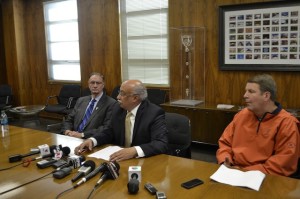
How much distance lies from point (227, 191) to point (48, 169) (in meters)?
1.08

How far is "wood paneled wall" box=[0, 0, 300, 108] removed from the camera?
4.18 m

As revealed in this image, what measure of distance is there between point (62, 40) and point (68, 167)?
4.97m

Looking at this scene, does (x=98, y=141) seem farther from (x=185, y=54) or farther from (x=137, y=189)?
(x=185, y=54)

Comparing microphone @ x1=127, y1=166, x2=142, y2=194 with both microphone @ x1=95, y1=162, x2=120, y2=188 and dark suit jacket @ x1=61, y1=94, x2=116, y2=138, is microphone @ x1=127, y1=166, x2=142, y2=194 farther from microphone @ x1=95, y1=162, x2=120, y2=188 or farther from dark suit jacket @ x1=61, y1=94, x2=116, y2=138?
dark suit jacket @ x1=61, y1=94, x2=116, y2=138

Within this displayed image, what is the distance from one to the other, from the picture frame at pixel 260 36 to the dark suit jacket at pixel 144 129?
7.05 ft

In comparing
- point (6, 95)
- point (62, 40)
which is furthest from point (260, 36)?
point (6, 95)

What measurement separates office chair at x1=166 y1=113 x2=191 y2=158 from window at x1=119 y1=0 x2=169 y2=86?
7.62 feet

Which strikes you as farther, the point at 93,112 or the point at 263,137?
the point at 93,112

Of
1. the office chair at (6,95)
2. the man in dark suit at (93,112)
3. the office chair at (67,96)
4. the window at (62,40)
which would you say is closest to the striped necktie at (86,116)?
the man in dark suit at (93,112)

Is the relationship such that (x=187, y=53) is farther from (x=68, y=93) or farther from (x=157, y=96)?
(x=68, y=93)

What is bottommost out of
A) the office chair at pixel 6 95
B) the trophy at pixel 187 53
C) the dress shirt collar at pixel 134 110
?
the office chair at pixel 6 95

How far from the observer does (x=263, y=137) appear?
2.10 m

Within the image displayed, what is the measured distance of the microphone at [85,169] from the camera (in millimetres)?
1686

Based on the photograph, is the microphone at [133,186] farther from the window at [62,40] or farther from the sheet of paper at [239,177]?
the window at [62,40]
